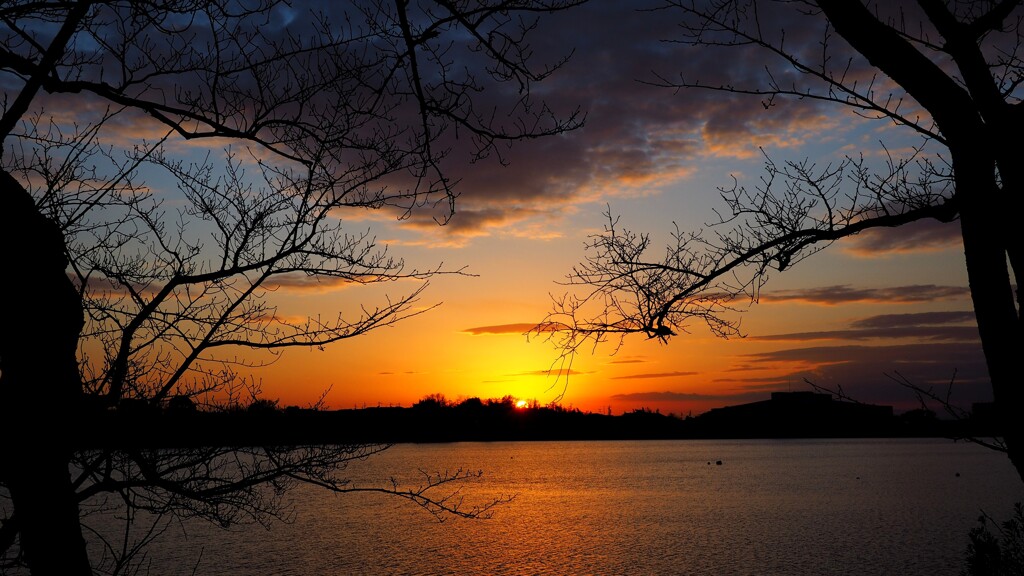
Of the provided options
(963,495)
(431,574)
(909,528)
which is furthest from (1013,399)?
(963,495)

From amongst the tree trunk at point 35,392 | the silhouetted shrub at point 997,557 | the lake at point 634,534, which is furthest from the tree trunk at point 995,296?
the lake at point 634,534

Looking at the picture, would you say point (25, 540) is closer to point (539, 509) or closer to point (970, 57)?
point (970, 57)

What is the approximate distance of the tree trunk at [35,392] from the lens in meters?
3.55

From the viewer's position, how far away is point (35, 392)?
3.62m

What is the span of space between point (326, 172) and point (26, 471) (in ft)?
9.96

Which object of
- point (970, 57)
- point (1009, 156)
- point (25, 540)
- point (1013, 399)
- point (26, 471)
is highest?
point (970, 57)

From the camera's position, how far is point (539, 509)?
82.8m

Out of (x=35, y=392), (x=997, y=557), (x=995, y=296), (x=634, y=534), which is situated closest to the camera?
(x=35, y=392)

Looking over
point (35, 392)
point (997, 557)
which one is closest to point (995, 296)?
point (35, 392)

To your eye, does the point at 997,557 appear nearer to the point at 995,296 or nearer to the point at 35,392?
the point at 995,296

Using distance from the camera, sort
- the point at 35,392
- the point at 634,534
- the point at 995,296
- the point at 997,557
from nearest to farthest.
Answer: the point at 35,392, the point at 995,296, the point at 997,557, the point at 634,534

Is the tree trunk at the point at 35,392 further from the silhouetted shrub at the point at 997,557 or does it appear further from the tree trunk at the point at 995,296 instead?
the silhouetted shrub at the point at 997,557

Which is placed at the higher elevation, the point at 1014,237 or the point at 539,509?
the point at 1014,237

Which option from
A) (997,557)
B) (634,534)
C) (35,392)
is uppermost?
(35,392)
